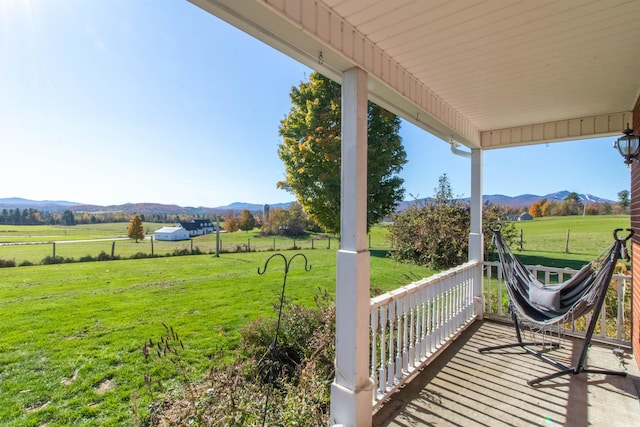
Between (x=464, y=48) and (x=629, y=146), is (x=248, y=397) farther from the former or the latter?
(x=629, y=146)

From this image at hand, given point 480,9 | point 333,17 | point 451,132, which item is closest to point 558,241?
point 451,132

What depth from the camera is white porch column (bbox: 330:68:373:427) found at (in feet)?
5.95

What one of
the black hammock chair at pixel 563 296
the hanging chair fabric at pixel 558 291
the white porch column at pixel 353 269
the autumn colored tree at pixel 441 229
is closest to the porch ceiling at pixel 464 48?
the white porch column at pixel 353 269

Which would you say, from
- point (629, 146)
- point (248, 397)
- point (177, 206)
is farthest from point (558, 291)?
point (177, 206)

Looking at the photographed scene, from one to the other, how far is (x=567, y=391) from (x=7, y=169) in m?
6.17

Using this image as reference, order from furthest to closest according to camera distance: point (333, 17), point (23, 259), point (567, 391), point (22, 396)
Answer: point (23, 259) → point (22, 396) → point (567, 391) → point (333, 17)

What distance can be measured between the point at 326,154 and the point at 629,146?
5.89 meters

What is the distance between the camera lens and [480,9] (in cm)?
158

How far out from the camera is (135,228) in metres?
5.20

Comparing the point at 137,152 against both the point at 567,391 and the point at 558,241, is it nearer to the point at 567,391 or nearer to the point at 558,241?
the point at 567,391

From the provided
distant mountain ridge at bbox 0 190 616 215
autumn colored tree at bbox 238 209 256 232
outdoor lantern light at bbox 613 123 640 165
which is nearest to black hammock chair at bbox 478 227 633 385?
outdoor lantern light at bbox 613 123 640 165

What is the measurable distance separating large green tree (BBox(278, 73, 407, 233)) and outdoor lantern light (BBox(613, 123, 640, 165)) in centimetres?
564

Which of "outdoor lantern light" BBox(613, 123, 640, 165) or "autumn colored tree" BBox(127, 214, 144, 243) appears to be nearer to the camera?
"outdoor lantern light" BBox(613, 123, 640, 165)

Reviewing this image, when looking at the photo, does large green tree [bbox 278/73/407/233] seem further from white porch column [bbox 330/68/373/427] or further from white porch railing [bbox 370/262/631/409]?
white porch column [bbox 330/68/373/427]
